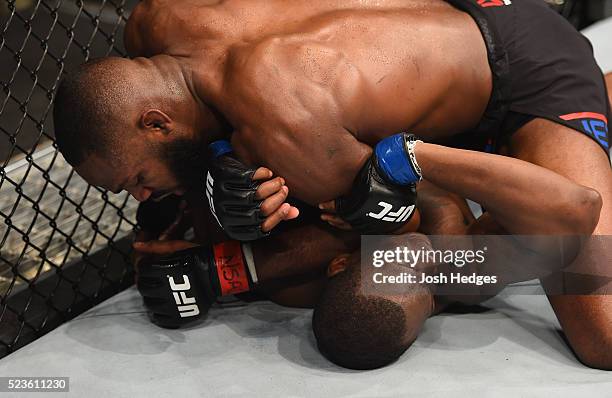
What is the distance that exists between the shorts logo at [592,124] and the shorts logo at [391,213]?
17.7 inches

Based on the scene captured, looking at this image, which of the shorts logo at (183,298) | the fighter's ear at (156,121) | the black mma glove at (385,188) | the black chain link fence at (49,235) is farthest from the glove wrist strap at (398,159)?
the black chain link fence at (49,235)

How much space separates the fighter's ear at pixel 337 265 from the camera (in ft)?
5.40

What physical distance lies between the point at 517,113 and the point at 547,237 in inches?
13.6

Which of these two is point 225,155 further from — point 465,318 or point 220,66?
point 465,318

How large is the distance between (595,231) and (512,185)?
26 cm

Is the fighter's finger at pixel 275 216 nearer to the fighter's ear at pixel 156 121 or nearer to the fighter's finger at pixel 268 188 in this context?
the fighter's finger at pixel 268 188

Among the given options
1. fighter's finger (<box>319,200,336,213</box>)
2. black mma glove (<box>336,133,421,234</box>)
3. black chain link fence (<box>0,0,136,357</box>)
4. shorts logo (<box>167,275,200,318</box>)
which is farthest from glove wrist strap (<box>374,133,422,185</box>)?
black chain link fence (<box>0,0,136,357</box>)

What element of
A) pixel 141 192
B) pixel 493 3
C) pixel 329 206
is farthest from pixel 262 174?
pixel 493 3

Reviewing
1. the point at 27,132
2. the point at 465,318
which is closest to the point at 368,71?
the point at 465,318

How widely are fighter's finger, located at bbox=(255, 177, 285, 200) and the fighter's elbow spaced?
0.55 m

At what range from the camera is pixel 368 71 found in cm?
146

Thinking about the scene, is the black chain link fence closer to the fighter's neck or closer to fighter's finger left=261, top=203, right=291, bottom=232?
the fighter's neck

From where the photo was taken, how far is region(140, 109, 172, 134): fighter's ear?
1453 mm

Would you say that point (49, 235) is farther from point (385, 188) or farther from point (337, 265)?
point (385, 188)
